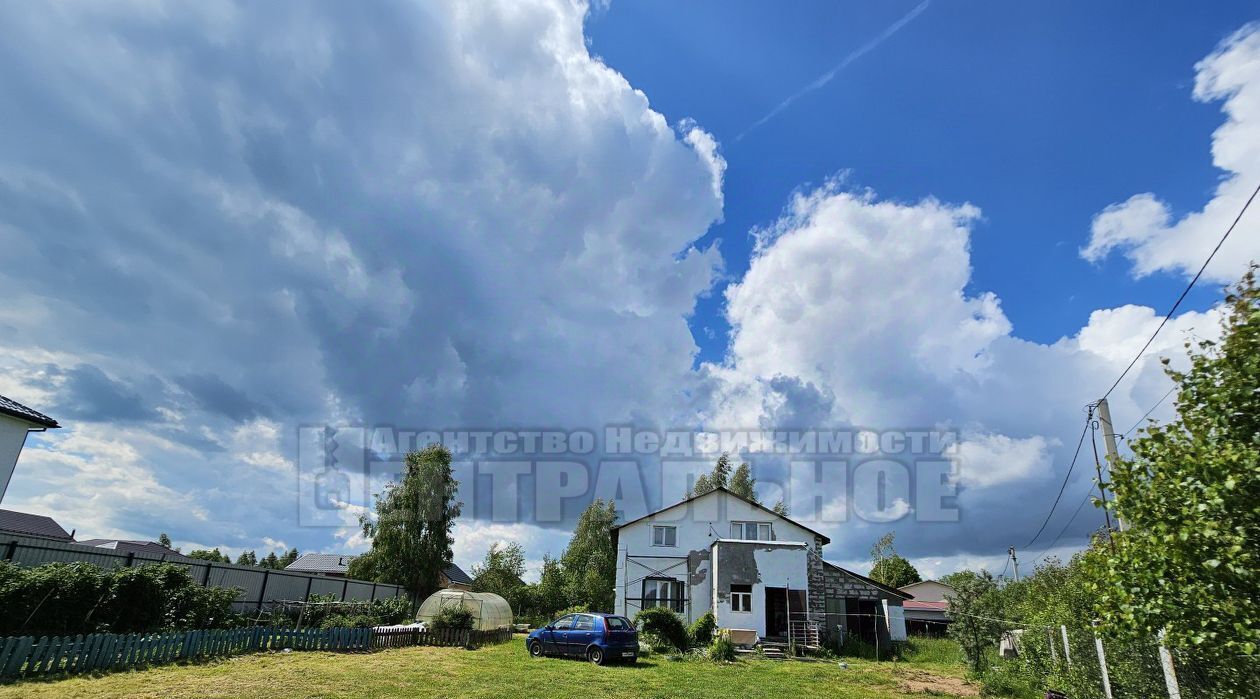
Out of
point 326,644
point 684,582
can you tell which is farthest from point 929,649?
point 326,644

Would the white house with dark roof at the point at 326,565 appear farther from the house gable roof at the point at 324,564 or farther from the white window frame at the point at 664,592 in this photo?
the white window frame at the point at 664,592

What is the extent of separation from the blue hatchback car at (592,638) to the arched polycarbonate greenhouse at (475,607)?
770 centimetres

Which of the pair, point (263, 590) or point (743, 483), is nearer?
point (263, 590)

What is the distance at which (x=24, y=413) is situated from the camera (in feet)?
63.4

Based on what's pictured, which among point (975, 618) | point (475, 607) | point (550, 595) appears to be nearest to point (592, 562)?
point (550, 595)

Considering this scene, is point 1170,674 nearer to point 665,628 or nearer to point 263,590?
point 665,628

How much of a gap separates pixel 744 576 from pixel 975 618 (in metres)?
11.3

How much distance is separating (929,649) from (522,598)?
30.4 m

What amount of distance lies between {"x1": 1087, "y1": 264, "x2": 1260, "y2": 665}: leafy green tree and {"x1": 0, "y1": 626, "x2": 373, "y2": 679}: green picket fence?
18.2 meters

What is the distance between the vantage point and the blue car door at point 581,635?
20.3m

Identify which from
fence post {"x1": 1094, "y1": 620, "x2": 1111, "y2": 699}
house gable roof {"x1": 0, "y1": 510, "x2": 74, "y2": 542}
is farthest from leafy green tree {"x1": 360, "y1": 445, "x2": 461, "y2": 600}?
fence post {"x1": 1094, "y1": 620, "x2": 1111, "y2": 699}

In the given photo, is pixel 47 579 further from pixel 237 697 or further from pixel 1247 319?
pixel 1247 319

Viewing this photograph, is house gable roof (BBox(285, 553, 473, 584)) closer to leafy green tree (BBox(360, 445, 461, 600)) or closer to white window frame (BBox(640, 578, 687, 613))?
leafy green tree (BBox(360, 445, 461, 600))

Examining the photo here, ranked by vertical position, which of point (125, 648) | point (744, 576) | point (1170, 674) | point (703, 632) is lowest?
point (703, 632)
